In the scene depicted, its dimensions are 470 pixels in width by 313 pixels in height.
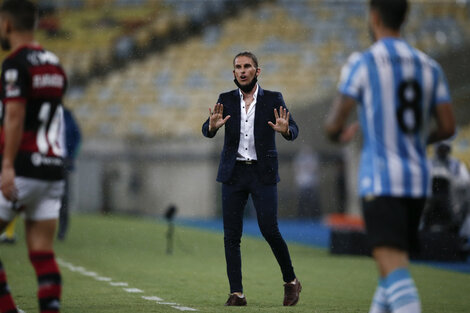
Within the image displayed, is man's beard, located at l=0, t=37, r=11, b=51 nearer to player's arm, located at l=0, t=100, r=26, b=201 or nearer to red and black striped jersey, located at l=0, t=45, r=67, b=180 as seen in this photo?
red and black striped jersey, located at l=0, t=45, r=67, b=180

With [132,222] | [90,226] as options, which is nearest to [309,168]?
[132,222]

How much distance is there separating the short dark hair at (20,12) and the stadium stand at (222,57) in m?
25.0

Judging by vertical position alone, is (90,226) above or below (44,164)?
below

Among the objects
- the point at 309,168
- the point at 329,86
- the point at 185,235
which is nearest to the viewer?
the point at 185,235

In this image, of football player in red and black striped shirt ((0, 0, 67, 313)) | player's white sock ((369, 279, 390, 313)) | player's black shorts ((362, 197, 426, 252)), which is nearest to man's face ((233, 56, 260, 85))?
football player in red and black striped shirt ((0, 0, 67, 313))

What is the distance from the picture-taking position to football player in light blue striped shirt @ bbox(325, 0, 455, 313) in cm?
451

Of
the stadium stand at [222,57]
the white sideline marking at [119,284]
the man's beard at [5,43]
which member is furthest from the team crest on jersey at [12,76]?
the stadium stand at [222,57]

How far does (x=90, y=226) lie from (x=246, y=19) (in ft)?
55.0

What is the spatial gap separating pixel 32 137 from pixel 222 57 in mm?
29189

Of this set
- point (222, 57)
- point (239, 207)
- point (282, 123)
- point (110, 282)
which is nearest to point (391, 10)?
point (282, 123)

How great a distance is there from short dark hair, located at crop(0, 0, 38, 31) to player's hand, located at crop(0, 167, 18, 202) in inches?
31.3

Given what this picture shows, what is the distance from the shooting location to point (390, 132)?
4582 mm

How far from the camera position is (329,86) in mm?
33719

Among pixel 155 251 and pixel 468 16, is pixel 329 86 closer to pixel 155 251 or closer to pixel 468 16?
pixel 468 16
